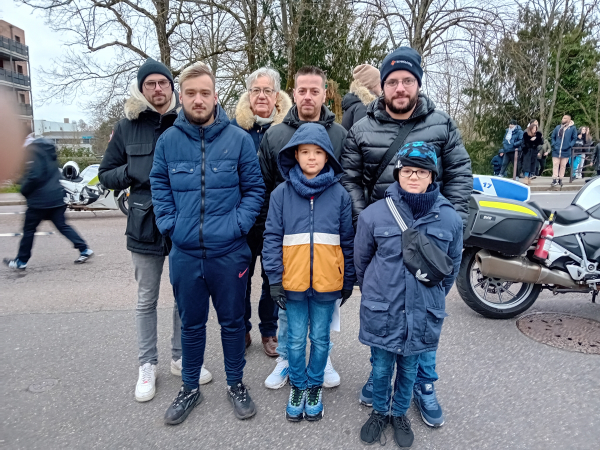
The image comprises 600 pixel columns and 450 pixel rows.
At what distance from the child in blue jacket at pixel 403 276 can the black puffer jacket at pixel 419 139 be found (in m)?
0.23

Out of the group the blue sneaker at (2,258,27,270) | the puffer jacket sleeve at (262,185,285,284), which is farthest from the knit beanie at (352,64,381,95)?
the blue sneaker at (2,258,27,270)

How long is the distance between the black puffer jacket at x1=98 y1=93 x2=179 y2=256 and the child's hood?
2.49ft

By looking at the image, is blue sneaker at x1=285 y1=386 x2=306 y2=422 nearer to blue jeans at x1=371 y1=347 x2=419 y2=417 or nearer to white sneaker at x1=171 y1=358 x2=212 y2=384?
blue jeans at x1=371 y1=347 x2=419 y2=417

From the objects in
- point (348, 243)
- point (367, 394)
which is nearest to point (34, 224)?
point (348, 243)

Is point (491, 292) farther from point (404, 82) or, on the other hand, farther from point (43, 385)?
point (43, 385)

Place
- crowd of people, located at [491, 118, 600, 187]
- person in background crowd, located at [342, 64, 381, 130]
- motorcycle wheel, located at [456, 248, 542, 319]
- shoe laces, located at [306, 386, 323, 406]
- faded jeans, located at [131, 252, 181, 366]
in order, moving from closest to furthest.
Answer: shoe laces, located at [306, 386, 323, 406] < faded jeans, located at [131, 252, 181, 366] < motorcycle wheel, located at [456, 248, 542, 319] < person in background crowd, located at [342, 64, 381, 130] < crowd of people, located at [491, 118, 600, 187]

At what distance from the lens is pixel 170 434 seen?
93.4 inches

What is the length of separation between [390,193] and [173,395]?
183 centimetres

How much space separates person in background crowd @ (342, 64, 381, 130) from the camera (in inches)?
155

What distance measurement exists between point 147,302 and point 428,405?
182 cm

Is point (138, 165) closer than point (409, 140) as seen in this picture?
No

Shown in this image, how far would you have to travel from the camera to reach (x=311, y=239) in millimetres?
2408

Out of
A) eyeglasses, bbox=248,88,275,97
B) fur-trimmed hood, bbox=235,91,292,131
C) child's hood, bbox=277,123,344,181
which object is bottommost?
child's hood, bbox=277,123,344,181

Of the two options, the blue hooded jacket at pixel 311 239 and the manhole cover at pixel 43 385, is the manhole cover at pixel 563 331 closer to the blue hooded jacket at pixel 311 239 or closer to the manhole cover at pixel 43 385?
the blue hooded jacket at pixel 311 239
